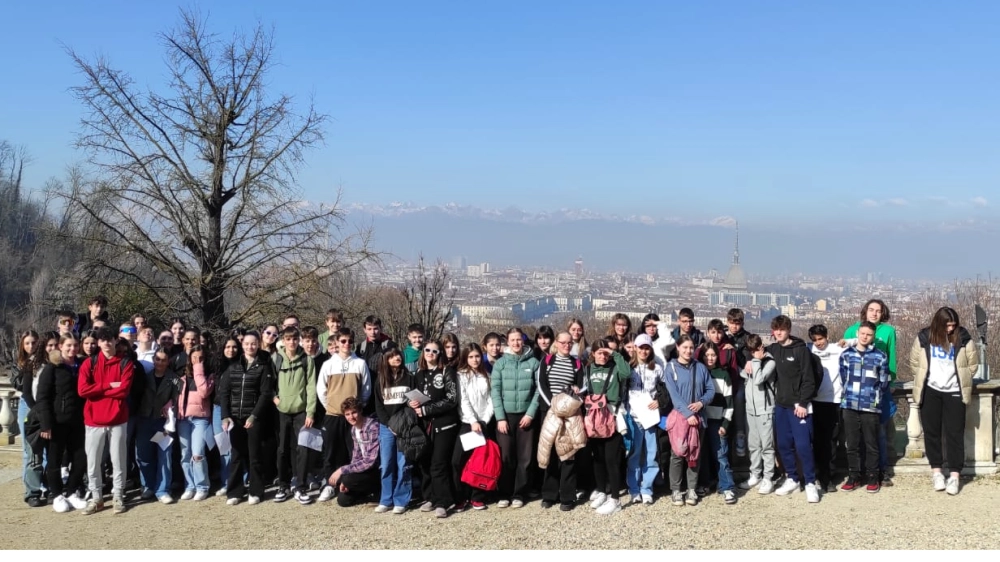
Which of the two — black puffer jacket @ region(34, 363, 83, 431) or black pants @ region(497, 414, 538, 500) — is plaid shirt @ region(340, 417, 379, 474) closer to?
black pants @ region(497, 414, 538, 500)

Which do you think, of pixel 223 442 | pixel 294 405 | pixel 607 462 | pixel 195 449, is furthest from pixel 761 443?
pixel 195 449

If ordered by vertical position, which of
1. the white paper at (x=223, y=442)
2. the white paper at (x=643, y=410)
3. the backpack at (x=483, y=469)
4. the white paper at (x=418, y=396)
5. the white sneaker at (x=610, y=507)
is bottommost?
the white sneaker at (x=610, y=507)

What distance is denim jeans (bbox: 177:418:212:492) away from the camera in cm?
780

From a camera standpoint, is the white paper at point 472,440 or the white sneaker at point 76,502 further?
the white sneaker at point 76,502

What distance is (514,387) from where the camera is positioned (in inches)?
293

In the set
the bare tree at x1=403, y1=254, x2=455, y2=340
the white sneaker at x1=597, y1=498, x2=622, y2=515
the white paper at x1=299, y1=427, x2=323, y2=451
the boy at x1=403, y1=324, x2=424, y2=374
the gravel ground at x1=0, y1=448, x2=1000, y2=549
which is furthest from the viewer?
the bare tree at x1=403, y1=254, x2=455, y2=340

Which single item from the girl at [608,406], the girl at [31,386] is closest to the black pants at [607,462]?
the girl at [608,406]

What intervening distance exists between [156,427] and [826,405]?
267 inches

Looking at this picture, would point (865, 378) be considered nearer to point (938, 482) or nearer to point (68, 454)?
point (938, 482)

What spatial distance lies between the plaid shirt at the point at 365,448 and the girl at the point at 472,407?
2.65ft

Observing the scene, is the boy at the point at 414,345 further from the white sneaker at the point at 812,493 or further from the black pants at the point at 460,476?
the white sneaker at the point at 812,493

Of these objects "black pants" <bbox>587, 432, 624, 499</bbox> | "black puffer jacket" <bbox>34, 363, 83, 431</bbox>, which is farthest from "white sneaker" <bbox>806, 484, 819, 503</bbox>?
"black puffer jacket" <bbox>34, 363, 83, 431</bbox>

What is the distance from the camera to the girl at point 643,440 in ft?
24.5

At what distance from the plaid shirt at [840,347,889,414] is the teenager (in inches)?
186
